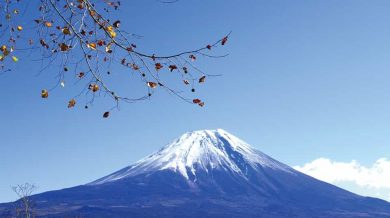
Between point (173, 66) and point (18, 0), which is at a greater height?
point (18, 0)

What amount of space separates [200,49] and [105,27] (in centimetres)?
131

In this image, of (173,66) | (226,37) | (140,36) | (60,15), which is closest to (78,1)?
(60,15)

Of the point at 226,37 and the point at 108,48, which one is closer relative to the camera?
the point at 226,37

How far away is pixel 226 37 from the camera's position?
6.49 metres

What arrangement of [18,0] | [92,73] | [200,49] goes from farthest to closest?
[18,0] → [92,73] → [200,49]

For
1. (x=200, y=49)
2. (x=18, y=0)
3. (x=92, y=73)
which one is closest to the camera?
(x=200, y=49)

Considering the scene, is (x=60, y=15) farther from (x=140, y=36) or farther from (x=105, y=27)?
(x=140, y=36)

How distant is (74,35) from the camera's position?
6.88 meters

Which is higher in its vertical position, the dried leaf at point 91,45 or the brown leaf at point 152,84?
the dried leaf at point 91,45

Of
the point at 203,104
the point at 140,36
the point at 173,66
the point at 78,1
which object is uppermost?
the point at 78,1

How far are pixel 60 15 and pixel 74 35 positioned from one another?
0.33 metres

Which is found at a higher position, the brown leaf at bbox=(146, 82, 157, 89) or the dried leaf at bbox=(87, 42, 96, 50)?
the dried leaf at bbox=(87, 42, 96, 50)

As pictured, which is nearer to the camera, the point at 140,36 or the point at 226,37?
the point at 226,37

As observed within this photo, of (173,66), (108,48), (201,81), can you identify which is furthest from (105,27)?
(201,81)
